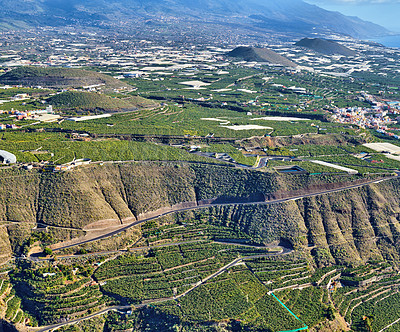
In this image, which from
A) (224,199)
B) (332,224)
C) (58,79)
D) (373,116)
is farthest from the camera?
(58,79)

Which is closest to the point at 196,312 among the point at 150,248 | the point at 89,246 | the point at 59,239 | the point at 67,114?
the point at 150,248

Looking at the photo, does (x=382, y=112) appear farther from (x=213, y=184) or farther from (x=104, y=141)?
(x=104, y=141)

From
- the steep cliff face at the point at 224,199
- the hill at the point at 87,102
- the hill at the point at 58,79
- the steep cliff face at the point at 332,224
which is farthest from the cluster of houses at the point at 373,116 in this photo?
the hill at the point at 58,79

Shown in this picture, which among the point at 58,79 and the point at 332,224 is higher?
the point at 332,224

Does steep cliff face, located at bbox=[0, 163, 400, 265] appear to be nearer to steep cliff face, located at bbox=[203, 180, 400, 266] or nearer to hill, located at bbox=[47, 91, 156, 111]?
steep cliff face, located at bbox=[203, 180, 400, 266]

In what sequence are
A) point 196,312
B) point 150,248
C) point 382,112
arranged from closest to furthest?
point 196,312 → point 150,248 → point 382,112

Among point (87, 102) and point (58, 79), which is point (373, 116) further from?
point (58, 79)

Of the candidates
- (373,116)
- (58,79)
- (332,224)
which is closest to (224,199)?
(332,224)
